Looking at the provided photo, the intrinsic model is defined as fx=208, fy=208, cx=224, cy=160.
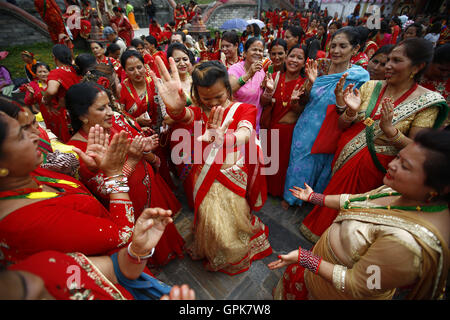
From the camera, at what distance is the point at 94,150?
4.53ft

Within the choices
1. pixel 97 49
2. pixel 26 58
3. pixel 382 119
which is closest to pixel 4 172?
pixel 382 119

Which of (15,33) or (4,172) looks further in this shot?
(15,33)

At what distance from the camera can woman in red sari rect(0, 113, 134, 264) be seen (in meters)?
0.87

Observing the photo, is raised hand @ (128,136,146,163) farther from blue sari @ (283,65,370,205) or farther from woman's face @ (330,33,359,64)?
woman's face @ (330,33,359,64)

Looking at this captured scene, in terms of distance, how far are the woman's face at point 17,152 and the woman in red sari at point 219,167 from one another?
1.02 metres

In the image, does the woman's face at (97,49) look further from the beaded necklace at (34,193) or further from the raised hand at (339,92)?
the raised hand at (339,92)

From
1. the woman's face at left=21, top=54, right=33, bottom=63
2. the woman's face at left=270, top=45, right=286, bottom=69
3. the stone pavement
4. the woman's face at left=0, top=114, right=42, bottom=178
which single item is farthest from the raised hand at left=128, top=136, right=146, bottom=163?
the woman's face at left=21, top=54, right=33, bottom=63

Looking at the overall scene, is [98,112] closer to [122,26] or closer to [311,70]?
[311,70]

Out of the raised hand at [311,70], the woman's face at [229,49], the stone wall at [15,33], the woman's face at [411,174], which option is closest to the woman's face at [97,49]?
the woman's face at [229,49]

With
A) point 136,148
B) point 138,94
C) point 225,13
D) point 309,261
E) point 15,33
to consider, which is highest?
point 225,13

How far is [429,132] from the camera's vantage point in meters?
0.99

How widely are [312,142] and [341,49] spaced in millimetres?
1136

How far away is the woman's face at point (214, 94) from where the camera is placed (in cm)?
166

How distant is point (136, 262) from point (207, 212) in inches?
32.3
